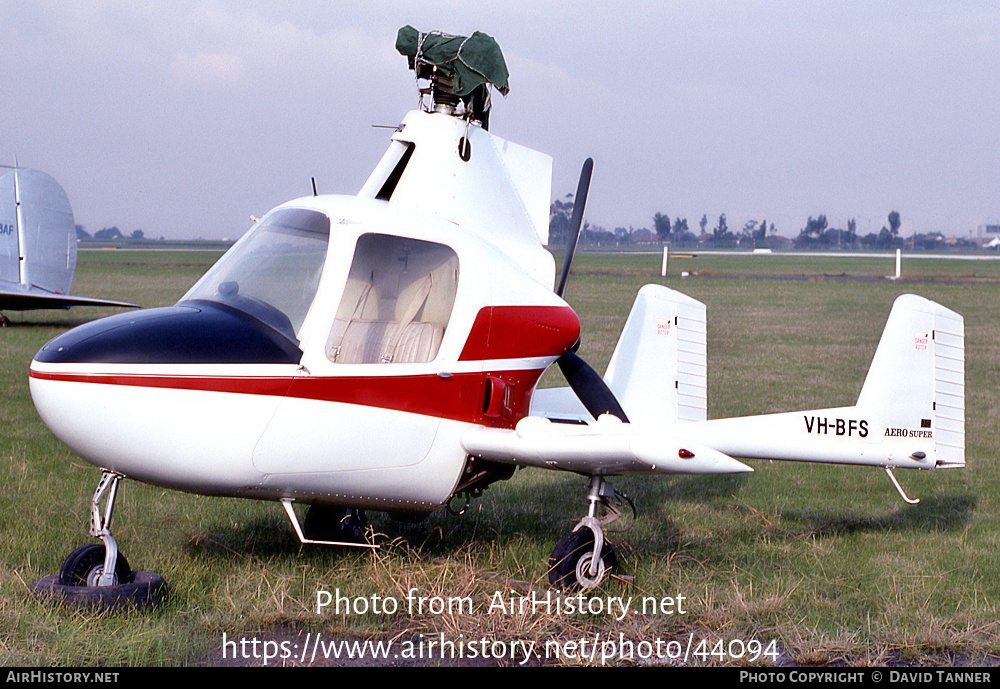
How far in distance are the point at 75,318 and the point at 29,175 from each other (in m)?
4.10

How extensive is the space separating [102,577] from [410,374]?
6.43 feet

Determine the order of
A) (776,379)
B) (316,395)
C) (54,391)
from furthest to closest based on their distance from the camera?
(776,379) → (316,395) → (54,391)

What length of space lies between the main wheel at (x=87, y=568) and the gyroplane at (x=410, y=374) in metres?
0.01

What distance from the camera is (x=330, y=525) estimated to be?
Result: 6.76m

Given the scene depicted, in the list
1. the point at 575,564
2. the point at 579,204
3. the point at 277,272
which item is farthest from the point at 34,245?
the point at 575,564

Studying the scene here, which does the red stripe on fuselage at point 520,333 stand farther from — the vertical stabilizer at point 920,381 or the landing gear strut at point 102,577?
the vertical stabilizer at point 920,381

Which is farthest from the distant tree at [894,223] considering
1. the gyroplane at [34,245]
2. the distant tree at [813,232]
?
the gyroplane at [34,245]

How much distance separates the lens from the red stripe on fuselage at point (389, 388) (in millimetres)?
4504

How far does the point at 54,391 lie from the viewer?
14.7 feet

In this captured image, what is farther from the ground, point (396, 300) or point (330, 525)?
point (396, 300)
